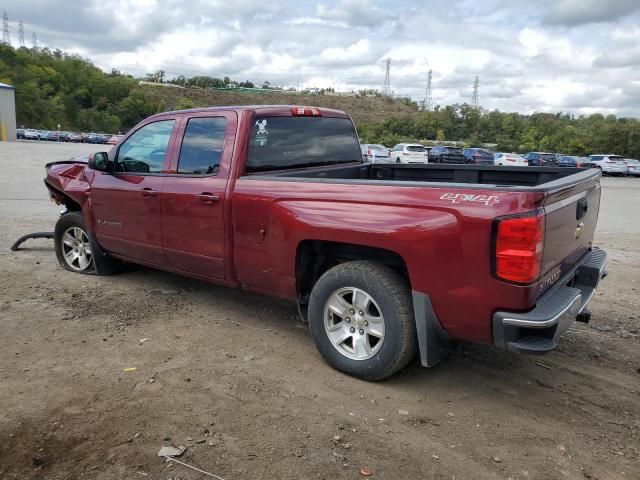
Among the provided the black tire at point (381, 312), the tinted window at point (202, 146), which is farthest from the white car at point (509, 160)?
the black tire at point (381, 312)

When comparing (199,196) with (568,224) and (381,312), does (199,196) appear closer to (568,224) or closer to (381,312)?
(381,312)

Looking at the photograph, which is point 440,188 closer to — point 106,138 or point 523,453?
point 523,453

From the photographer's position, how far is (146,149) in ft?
17.0

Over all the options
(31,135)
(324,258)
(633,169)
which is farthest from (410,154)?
(31,135)

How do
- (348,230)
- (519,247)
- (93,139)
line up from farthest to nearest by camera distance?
1. (93,139)
2. (348,230)
3. (519,247)

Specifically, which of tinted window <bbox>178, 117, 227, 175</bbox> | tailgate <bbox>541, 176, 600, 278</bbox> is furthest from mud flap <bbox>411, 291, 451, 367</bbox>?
tinted window <bbox>178, 117, 227, 175</bbox>

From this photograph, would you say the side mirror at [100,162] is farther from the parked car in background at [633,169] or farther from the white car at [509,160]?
the parked car in background at [633,169]

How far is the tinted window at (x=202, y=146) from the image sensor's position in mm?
4461

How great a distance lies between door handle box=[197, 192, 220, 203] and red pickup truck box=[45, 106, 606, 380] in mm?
13

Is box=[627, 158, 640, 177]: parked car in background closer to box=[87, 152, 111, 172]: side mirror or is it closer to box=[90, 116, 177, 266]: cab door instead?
box=[90, 116, 177, 266]: cab door

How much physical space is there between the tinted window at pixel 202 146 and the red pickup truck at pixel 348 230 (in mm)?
14

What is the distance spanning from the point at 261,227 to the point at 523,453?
2316 mm

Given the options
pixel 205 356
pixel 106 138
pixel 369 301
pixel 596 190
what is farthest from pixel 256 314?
pixel 106 138

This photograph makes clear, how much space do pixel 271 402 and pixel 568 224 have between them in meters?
2.21
